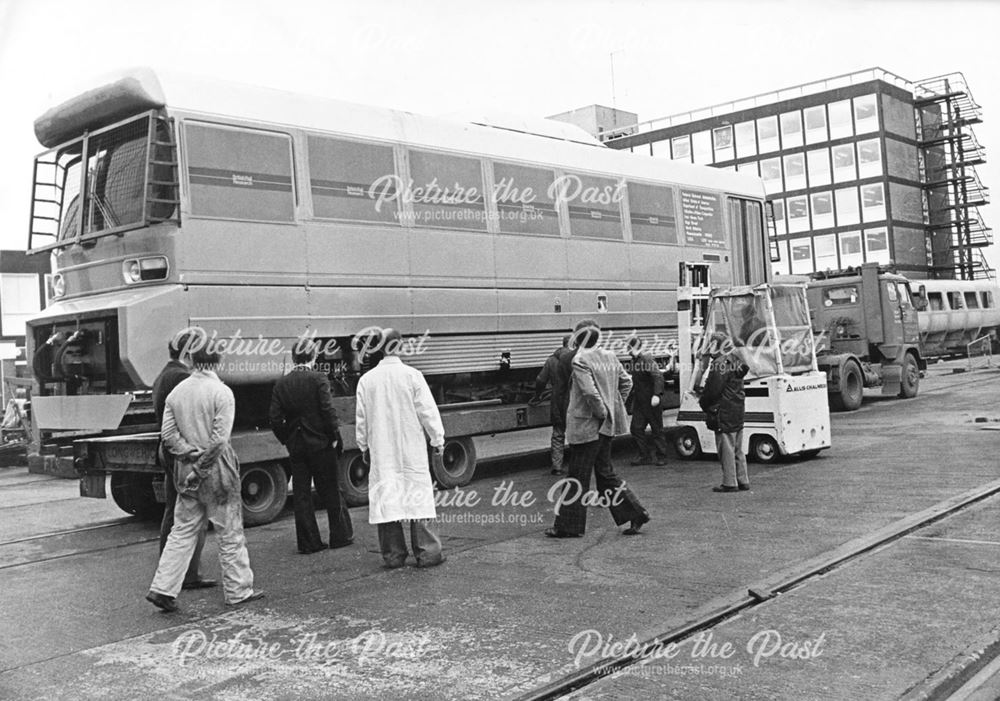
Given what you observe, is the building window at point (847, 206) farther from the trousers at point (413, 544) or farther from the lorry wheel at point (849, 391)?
the trousers at point (413, 544)

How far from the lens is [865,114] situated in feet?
177

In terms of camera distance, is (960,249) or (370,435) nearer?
(370,435)

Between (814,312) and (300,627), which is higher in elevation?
(814,312)

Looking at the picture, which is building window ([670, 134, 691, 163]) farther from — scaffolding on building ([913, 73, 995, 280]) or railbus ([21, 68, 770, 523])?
railbus ([21, 68, 770, 523])

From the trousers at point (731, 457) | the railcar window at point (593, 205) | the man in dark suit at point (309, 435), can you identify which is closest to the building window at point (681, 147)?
the railcar window at point (593, 205)

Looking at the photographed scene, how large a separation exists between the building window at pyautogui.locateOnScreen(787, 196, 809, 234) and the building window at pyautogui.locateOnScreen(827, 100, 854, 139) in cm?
442

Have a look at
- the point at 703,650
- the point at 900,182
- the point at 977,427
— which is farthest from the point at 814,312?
the point at 900,182

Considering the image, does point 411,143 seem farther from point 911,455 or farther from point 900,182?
point 900,182

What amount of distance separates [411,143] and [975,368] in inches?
1136

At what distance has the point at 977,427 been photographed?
15.3 meters

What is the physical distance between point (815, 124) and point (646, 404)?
48347 mm

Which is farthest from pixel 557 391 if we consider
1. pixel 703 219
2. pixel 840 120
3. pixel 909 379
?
Answer: pixel 840 120

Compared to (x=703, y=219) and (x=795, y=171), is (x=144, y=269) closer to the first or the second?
(x=703, y=219)

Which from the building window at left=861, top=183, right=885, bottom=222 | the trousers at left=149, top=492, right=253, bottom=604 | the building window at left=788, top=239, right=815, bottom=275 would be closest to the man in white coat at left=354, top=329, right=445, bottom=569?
the trousers at left=149, top=492, right=253, bottom=604
